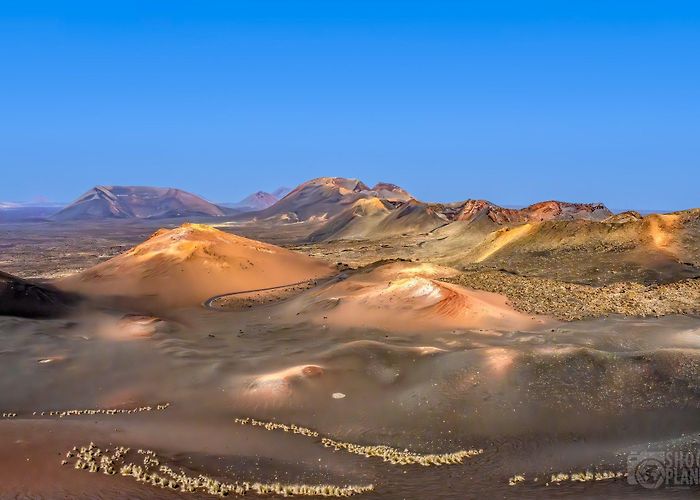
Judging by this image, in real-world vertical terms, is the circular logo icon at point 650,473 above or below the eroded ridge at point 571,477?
above

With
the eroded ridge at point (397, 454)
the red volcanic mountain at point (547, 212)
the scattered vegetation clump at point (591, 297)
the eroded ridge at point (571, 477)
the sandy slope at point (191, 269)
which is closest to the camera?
the eroded ridge at point (571, 477)

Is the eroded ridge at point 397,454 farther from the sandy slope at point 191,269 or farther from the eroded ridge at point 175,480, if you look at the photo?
the sandy slope at point 191,269

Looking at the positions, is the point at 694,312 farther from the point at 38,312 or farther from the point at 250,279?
the point at 38,312

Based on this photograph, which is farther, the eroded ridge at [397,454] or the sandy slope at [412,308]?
the sandy slope at [412,308]

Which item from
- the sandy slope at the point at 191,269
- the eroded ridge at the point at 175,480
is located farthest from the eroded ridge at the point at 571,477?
the sandy slope at the point at 191,269

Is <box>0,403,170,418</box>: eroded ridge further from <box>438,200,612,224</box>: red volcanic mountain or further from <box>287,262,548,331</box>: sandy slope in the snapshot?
<box>438,200,612,224</box>: red volcanic mountain

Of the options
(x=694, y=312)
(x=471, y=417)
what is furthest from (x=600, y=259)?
(x=471, y=417)

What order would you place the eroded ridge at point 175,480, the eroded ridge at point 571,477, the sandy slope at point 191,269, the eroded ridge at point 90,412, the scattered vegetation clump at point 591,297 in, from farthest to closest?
the sandy slope at point 191,269 < the scattered vegetation clump at point 591,297 < the eroded ridge at point 90,412 < the eroded ridge at point 571,477 < the eroded ridge at point 175,480
